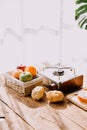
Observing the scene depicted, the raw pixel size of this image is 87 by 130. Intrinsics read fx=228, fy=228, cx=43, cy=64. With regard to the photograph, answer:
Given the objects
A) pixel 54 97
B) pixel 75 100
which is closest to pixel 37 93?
pixel 54 97

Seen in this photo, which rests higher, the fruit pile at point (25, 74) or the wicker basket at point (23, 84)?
the fruit pile at point (25, 74)

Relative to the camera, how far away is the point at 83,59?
217 cm

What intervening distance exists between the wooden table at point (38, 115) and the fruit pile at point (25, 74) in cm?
12

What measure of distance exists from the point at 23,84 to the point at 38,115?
264mm

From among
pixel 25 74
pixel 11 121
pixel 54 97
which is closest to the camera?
pixel 11 121

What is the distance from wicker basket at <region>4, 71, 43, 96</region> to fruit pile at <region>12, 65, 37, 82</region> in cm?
2

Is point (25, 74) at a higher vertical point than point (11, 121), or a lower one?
higher

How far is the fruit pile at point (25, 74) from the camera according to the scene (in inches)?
56.1

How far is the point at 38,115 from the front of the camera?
1214mm

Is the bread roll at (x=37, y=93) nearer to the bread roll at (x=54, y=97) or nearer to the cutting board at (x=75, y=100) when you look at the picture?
the bread roll at (x=54, y=97)

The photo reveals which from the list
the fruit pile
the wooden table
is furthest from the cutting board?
the fruit pile

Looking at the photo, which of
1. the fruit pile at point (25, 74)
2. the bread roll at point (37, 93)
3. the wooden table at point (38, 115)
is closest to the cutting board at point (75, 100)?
the wooden table at point (38, 115)

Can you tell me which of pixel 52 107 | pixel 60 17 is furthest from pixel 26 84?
pixel 60 17

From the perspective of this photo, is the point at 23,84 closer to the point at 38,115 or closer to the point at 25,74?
the point at 25,74
